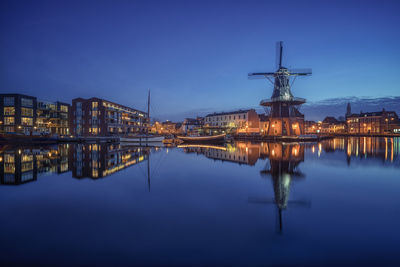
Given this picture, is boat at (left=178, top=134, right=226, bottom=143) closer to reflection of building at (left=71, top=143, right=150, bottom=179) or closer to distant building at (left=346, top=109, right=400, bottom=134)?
reflection of building at (left=71, top=143, right=150, bottom=179)

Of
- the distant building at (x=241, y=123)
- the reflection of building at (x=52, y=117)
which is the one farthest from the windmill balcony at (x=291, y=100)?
the reflection of building at (x=52, y=117)

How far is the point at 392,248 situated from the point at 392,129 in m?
139

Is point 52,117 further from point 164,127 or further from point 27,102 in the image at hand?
point 164,127

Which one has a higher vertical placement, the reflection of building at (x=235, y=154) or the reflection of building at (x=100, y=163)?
the reflection of building at (x=100, y=163)

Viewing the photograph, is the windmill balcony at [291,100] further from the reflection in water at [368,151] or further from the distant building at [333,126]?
the distant building at [333,126]

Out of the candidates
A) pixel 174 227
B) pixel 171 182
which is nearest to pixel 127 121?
pixel 171 182

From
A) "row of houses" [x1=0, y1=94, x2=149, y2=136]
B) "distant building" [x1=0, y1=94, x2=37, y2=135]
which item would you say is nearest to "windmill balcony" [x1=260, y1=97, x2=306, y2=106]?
"row of houses" [x1=0, y1=94, x2=149, y2=136]

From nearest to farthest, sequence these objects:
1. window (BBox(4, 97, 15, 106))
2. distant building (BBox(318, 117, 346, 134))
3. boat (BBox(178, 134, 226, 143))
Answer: boat (BBox(178, 134, 226, 143))
window (BBox(4, 97, 15, 106))
distant building (BBox(318, 117, 346, 134))

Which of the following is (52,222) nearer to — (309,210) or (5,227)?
(5,227)

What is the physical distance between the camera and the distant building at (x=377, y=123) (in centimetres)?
10438

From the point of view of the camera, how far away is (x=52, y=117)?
241 ft

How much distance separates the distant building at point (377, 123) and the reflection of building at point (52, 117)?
150m

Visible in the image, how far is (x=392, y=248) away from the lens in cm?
462

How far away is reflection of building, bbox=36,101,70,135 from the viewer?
2675 inches
